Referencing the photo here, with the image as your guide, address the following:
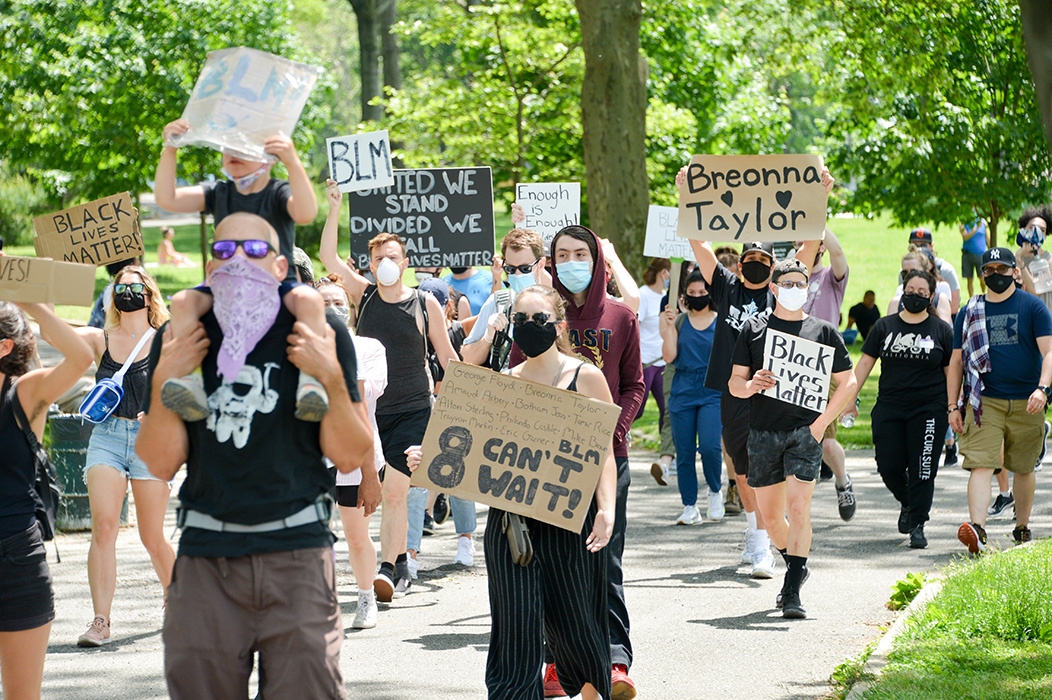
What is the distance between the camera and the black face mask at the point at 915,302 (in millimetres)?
8984

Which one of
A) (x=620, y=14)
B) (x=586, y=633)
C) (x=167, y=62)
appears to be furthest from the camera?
(x=167, y=62)

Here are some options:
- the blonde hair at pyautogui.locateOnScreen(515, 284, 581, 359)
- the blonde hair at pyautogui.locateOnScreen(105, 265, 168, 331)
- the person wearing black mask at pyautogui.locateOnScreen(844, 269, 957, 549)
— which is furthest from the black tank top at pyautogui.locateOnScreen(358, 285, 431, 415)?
the person wearing black mask at pyautogui.locateOnScreen(844, 269, 957, 549)

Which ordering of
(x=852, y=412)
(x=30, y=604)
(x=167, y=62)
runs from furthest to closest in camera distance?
(x=167, y=62) → (x=852, y=412) → (x=30, y=604)

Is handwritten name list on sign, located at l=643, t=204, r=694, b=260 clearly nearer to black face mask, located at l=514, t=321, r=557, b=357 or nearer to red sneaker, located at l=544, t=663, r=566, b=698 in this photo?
red sneaker, located at l=544, t=663, r=566, b=698

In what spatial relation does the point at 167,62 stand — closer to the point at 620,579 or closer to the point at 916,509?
the point at 916,509

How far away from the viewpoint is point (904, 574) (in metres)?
8.16

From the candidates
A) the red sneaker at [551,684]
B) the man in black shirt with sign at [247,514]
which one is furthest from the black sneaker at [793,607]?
the man in black shirt with sign at [247,514]

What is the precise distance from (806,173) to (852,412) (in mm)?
3428

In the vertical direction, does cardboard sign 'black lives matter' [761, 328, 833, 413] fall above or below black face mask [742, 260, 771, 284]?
below

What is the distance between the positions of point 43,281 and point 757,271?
5136 millimetres

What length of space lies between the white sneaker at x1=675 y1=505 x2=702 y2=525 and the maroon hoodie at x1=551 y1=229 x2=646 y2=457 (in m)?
4.28

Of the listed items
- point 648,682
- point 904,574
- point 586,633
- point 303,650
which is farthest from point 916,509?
point 303,650

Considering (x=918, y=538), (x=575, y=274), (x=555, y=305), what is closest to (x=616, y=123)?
(x=918, y=538)

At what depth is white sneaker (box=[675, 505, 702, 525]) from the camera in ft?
33.0
